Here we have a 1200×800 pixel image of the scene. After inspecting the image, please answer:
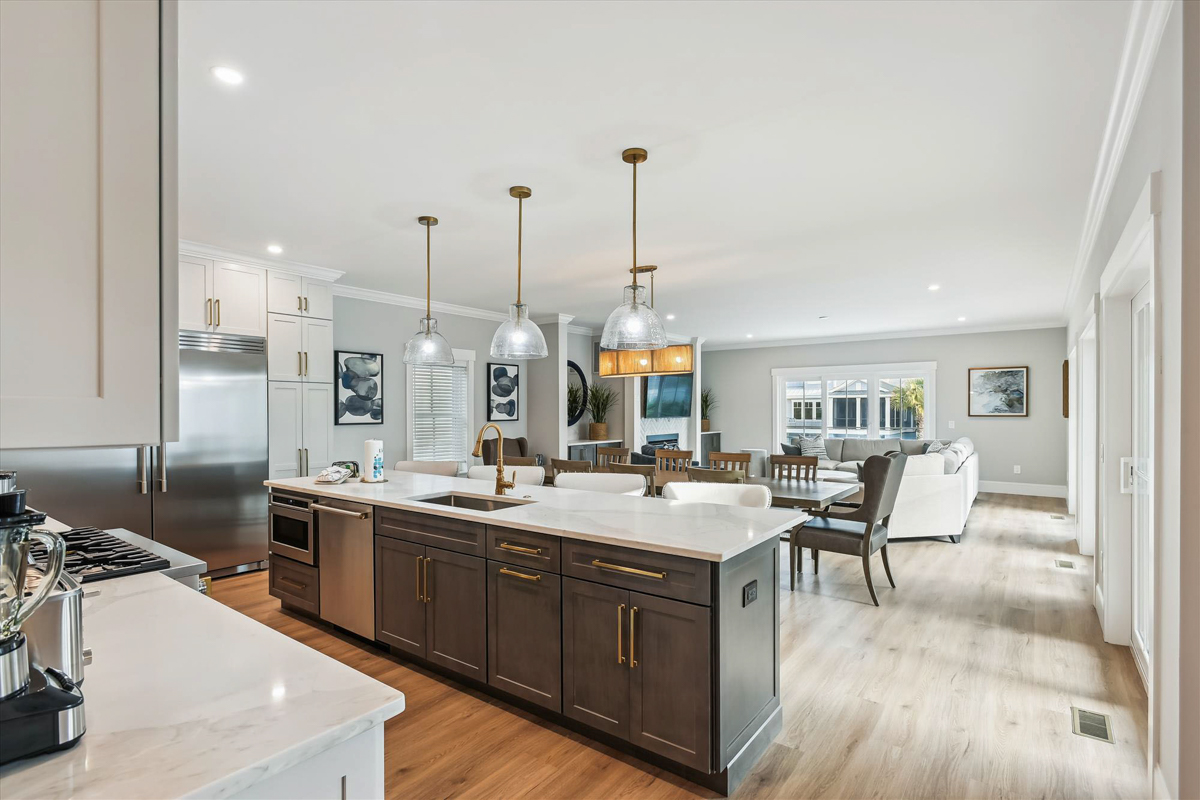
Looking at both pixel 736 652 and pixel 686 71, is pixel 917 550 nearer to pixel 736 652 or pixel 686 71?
pixel 736 652

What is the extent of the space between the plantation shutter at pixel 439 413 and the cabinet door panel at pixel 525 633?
394 centimetres

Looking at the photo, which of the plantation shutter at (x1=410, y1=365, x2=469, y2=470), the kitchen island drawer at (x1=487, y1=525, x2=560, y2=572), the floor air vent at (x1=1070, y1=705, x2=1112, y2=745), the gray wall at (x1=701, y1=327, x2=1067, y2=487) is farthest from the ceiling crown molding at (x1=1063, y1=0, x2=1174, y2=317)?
the gray wall at (x1=701, y1=327, x2=1067, y2=487)

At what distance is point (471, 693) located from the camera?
2.79 metres

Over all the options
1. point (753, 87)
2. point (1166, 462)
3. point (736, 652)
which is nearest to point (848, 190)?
point (753, 87)

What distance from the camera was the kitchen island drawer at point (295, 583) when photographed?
141 inches

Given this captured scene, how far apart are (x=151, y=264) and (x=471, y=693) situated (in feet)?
8.17

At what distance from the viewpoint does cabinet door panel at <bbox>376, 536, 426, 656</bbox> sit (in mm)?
2951

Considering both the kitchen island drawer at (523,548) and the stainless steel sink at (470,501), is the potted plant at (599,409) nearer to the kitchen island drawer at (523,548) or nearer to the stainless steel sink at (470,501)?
the stainless steel sink at (470,501)

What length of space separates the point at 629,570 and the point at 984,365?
892 cm

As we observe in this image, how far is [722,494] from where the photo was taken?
3.21 metres

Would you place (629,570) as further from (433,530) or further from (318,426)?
(318,426)

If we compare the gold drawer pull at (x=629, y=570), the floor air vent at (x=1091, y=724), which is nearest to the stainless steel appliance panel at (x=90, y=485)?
the gold drawer pull at (x=629, y=570)

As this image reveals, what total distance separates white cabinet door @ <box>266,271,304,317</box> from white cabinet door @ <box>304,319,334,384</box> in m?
0.16

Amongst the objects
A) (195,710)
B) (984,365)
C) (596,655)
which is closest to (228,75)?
(195,710)
